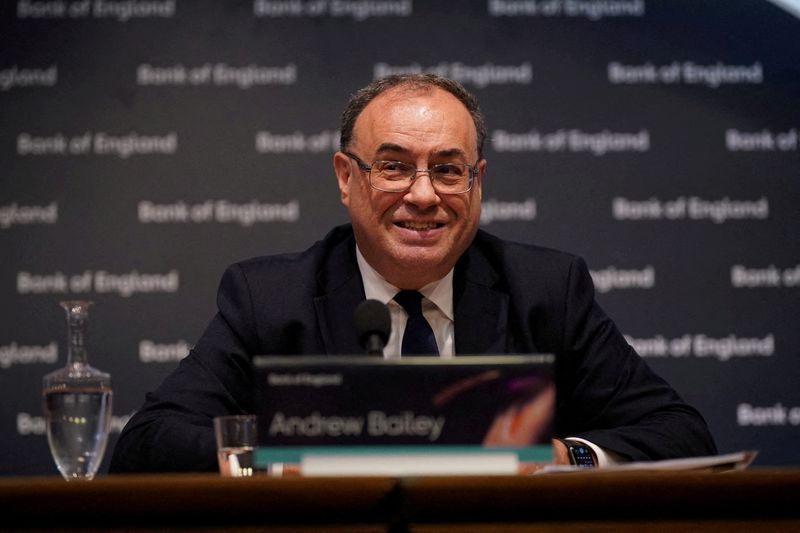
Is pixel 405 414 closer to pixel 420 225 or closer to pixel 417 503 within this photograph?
pixel 417 503

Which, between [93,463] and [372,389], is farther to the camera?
[93,463]

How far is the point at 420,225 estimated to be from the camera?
239cm

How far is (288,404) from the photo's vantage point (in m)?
1.29

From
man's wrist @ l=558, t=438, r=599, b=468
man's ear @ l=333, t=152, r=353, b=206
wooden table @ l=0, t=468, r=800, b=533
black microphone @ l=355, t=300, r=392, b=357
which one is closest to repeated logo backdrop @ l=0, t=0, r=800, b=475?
man's ear @ l=333, t=152, r=353, b=206

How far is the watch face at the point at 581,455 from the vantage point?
1.92 metres

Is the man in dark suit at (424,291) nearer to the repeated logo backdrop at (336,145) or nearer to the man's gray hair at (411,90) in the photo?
the man's gray hair at (411,90)

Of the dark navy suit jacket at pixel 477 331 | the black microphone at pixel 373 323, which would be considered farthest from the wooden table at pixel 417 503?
the dark navy suit jacket at pixel 477 331

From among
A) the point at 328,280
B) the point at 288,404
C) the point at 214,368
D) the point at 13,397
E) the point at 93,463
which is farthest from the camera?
the point at 13,397

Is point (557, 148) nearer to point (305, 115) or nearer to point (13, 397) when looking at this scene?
point (305, 115)

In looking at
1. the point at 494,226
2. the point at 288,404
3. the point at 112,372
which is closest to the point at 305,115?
the point at 494,226

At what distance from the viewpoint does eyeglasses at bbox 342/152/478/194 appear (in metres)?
2.38

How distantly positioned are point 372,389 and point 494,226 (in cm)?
245

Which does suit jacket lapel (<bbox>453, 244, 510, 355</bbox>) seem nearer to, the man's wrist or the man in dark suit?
the man in dark suit

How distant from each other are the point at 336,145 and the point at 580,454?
2060 mm
